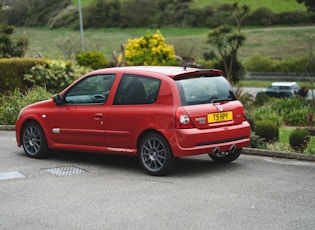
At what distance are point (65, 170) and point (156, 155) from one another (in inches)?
62.3

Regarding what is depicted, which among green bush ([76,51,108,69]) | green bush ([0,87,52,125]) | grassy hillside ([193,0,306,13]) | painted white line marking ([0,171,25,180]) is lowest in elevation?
grassy hillside ([193,0,306,13])

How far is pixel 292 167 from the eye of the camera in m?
10.4

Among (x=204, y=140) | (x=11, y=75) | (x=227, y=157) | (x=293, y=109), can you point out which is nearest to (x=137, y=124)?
(x=204, y=140)

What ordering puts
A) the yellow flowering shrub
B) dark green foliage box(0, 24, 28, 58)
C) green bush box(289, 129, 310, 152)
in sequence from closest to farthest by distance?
1. green bush box(289, 129, 310, 152)
2. dark green foliage box(0, 24, 28, 58)
3. the yellow flowering shrub

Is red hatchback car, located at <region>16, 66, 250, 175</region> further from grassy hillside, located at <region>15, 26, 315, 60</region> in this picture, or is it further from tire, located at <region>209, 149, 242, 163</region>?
grassy hillside, located at <region>15, 26, 315, 60</region>

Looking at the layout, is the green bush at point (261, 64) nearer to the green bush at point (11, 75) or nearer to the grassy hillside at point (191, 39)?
the grassy hillside at point (191, 39)

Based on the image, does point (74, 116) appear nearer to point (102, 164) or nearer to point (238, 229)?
point (102, 164)

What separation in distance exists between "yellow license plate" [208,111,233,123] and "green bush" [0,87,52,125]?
8.18 metres

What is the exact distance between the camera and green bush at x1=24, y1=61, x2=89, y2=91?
1895 centimetres

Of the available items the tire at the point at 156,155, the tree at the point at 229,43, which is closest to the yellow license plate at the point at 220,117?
the tire at the point at 156,155

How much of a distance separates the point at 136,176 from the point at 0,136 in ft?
19.7

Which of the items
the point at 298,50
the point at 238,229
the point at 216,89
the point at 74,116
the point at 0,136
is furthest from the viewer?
the point at 298,50

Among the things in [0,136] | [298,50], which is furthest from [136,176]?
[298,50]

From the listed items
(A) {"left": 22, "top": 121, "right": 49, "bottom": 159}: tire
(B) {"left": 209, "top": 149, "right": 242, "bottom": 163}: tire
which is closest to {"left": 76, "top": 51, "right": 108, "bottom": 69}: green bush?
(A) {"left": 22, "top": 121, "right": 49, "bottom": 159}: tire
